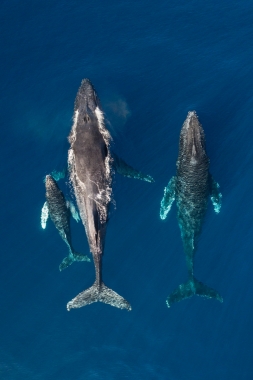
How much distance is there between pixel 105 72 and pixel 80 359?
14.7 metres

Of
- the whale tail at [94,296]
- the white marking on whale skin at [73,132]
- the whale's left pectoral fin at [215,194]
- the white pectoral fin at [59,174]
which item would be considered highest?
the white marking on whale skin at [73,132]

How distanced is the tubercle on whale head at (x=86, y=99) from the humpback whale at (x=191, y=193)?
177 inches

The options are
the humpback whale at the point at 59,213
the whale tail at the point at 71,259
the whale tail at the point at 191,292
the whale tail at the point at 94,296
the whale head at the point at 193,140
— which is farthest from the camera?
the whale tail at the point at 71,259

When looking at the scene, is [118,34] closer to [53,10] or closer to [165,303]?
[53,10]

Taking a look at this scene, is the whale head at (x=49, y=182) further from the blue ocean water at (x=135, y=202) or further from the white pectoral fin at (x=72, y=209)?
the blue ocean water at (x=135, y=202)

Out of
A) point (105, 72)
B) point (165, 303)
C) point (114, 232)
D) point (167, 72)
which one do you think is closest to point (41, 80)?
point (105, 72)

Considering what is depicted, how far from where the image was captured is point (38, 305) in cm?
2638

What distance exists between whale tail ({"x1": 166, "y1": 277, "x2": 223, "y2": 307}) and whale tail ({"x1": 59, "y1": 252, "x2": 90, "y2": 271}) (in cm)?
443

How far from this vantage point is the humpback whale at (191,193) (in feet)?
80.4

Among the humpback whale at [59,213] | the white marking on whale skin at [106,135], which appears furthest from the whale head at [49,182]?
the white marking on whale skin at [106,135]

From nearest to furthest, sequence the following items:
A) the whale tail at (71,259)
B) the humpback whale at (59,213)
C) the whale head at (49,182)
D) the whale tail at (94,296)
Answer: the whale tail at (94,296) → the whale head at (49,182) → the humpback whale at (59,213) → the whale tail at (71,259)

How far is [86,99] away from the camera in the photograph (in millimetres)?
25812

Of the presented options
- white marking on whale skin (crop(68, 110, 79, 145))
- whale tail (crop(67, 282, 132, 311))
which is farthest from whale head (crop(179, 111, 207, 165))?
whale tail (crop(67, 282, 132, 311))

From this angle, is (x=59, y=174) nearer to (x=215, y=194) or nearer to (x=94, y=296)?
(x=94, y=296)
